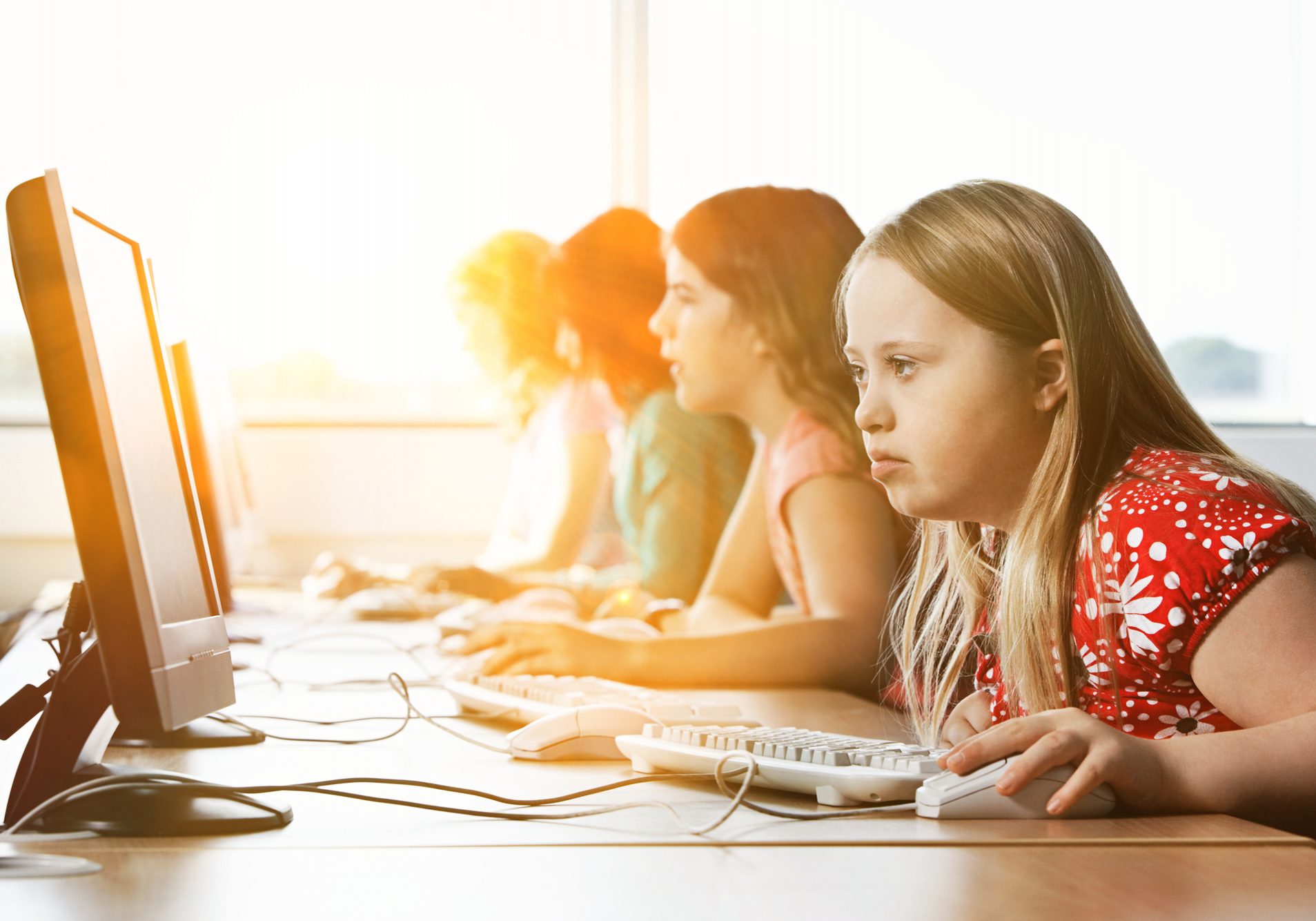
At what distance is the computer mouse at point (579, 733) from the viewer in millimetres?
856

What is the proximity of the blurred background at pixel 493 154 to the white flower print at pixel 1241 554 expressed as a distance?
245 centimetres

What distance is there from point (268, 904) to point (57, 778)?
10.5 inches

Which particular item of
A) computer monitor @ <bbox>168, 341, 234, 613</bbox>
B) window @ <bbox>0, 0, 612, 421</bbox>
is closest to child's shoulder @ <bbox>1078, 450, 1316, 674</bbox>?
computer monitor @ <bbox>168, 341, 234, 613</bbox>

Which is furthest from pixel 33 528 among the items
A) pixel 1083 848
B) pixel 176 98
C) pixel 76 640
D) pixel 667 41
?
pixel 1083 848

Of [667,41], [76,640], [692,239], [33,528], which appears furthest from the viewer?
[667,41]

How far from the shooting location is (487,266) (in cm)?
276

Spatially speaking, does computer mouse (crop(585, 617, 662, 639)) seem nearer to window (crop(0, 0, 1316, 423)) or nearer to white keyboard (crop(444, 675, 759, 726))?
white keyboard (crop(444, 675, 759, 726))

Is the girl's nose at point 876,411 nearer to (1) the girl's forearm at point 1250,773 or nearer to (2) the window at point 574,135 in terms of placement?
(1) the girl's forearm at point 1250,773

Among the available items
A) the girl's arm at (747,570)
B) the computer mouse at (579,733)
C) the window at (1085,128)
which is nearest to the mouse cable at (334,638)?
the girl's arm at (747,570)

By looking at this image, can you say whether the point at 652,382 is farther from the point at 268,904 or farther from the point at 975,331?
the point at 268,904

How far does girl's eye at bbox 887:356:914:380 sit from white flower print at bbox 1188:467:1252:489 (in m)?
0.22

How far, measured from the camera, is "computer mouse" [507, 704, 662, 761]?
0.86 m

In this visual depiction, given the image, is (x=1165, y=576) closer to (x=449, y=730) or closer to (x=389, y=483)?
(x=449, y=730)

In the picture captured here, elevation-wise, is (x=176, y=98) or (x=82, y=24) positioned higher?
(x=82, y=24)
